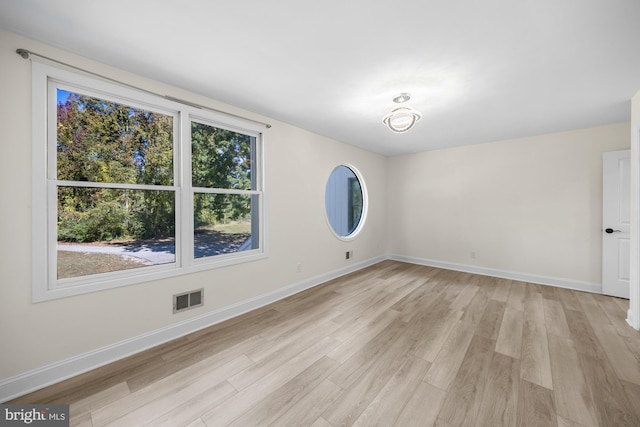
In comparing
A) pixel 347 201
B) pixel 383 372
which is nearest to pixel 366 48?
pixel 383 372

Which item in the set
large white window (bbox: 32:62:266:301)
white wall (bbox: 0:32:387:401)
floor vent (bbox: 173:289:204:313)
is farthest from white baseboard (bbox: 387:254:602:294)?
floor vent (bbox: 173:289:204:313)

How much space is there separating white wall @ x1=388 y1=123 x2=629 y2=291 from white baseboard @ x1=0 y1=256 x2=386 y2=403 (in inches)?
143

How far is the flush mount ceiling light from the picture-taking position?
8.14 feet

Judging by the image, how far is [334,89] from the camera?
2.40 metres

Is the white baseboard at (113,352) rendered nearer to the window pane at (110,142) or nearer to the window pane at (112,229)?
the window pane at (112,229)

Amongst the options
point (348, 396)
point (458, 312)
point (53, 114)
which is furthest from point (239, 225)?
point (458, 312)

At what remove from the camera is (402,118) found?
8.34 feet

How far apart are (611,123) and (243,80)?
16.4ft

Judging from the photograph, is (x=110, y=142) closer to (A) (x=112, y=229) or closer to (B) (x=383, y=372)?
(A) (x=112, y=229)

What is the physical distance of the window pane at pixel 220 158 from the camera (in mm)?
2543

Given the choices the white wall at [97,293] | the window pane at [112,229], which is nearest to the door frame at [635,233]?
the white wall at [97,293]

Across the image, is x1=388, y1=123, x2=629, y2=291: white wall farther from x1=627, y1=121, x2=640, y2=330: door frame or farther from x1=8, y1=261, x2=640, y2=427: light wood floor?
x1=627, y1=121, x2=640, y2=330: door frame

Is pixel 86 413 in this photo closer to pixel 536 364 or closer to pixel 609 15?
pixel 536 364

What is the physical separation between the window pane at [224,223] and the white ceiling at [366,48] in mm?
1159
